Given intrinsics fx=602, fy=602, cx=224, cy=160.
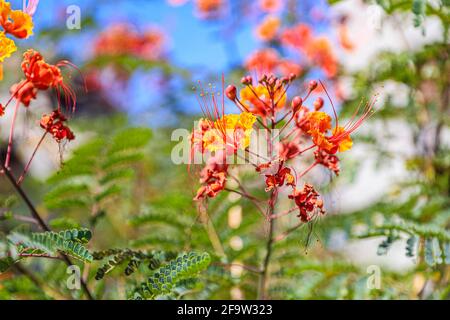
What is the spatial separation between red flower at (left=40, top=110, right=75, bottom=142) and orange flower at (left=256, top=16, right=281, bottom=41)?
2727 millimetres

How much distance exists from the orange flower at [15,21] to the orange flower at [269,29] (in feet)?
8.98

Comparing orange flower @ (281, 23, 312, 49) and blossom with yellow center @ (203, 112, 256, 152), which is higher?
orange flower @ (281, 23, 312, 49)

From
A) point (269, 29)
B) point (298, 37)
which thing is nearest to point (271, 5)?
point (269, 29)

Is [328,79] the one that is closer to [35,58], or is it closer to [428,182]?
[428,182]

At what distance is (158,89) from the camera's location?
5.39m

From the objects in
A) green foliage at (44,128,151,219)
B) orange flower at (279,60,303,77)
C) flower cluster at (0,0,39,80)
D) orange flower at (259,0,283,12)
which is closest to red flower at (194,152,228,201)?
flower cluster at (0,0,39,80)

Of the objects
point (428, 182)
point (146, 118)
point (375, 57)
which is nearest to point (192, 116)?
point (146, 118)

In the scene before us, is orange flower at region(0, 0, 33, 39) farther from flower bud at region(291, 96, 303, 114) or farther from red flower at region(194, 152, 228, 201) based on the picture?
flower bud at region(291, 96, 303, 114)

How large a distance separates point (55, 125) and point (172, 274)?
0.51 metres

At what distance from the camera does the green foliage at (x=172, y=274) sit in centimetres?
161

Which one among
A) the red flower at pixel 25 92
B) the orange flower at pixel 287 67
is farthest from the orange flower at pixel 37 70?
the orange flower at pixel 287 67

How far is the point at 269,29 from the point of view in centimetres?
414

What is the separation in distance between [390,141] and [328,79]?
0.53m

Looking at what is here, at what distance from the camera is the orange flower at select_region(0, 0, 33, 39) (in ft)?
5.00
